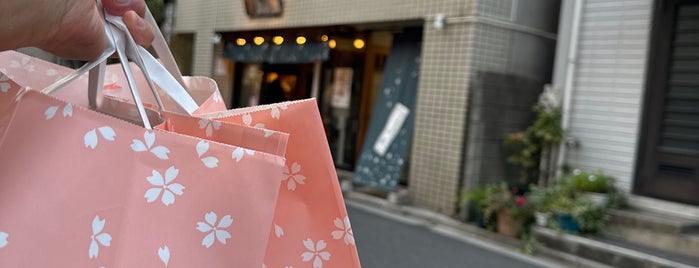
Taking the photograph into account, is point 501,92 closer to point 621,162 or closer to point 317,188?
point 621,162

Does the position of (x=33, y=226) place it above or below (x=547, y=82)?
below

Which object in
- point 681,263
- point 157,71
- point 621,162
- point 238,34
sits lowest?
point 681,263

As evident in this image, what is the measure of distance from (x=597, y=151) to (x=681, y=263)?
220cm

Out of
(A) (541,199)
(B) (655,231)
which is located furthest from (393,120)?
(B) (655,231)

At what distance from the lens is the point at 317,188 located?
1.13 metres

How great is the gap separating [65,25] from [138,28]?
137 millimetres

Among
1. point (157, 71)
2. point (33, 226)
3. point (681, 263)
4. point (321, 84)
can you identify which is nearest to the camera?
point (33, 226)

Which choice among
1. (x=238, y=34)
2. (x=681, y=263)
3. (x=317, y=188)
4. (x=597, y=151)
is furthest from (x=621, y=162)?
(x=238, y=34)

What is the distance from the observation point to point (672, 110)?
7605mm

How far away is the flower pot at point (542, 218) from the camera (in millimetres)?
7672

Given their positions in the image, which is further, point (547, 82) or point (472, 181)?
point (547, 82)

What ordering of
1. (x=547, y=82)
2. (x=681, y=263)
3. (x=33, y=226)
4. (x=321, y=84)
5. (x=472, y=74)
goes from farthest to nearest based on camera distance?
1. (x=321, y=84)
2. (x=547, y=82)
3. (x=472, y=74)
4. (x=681, y=263)
5. (x=33, y=226)

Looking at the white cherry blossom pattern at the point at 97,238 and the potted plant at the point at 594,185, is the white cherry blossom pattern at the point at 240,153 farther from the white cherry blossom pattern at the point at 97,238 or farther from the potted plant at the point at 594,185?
the potted plant at the point at 594,185

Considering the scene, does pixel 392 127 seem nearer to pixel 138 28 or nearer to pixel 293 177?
pixel 293 177
